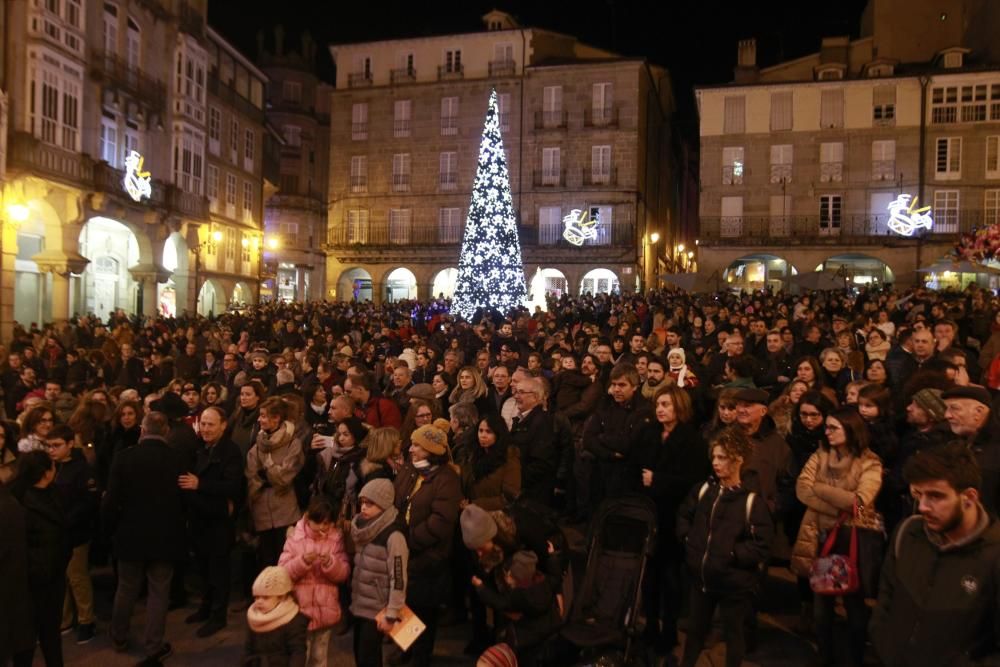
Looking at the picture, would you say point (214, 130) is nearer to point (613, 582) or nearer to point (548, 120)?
point (548, 120)

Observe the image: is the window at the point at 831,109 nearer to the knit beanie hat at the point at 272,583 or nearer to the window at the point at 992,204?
the window at the point at 992,204

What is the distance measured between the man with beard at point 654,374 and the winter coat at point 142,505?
431 cm

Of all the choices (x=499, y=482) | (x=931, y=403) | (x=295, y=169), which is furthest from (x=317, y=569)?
(x=295, y=169)

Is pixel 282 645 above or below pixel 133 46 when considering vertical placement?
below

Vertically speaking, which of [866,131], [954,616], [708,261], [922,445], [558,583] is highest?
[866,131]

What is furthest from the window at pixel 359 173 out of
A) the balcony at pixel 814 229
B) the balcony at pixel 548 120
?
the balcony at pixel 814 229

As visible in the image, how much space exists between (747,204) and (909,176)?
690 centimetres

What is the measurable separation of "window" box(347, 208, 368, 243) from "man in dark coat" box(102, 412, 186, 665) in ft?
125

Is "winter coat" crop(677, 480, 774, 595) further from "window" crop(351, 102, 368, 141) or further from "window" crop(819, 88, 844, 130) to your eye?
"window" crop(351, 102, 368, 141)

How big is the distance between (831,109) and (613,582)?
36505 mm

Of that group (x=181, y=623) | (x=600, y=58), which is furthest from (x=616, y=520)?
(x=600, y=58)

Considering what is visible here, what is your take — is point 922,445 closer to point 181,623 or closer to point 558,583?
point 558,583

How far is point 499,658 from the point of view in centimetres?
429

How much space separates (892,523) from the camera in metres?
5.51
